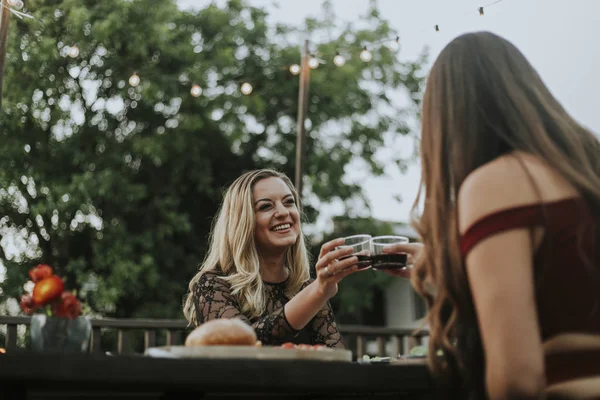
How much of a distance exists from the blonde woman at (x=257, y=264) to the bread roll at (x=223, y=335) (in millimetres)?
1031

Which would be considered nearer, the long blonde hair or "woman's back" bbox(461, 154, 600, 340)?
"woman's back" bbox(461, 154, 600, 340)

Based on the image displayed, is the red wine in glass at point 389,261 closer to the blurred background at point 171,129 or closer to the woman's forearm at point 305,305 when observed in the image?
the woman's forearm at point 305,305

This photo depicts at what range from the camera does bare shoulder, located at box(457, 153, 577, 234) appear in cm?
112

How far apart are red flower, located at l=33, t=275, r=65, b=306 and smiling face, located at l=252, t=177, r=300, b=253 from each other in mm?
1431

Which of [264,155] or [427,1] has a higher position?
[427,1]

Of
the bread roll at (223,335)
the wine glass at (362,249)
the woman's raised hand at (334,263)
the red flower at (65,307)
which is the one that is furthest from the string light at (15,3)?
the bread roll at (223,335)

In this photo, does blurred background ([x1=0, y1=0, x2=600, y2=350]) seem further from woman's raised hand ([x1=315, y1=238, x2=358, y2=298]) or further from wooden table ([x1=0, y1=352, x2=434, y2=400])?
wooden table ([x1=0, y1=352, x2=434, y2=400])

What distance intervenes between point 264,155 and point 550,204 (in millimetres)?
11147

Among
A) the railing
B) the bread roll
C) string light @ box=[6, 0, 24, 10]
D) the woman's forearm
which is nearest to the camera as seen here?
the bread roll

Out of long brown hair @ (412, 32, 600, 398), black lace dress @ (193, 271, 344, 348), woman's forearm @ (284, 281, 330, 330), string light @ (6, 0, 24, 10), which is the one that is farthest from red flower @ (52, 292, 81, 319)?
string light @ (6, 0, 24, 10)

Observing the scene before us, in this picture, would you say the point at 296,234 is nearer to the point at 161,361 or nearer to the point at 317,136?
the point at 161,361

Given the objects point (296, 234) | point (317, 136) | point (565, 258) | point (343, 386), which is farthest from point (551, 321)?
point (317, 136)

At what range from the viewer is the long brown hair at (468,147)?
1218 millimetres

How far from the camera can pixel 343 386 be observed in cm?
124
